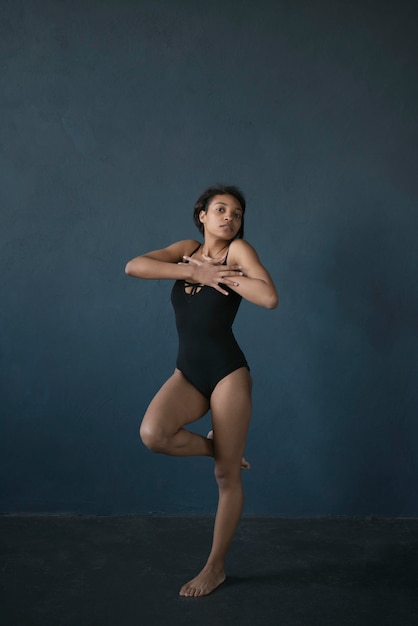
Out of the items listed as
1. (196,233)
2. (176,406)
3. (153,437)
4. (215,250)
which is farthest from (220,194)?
(153,437)

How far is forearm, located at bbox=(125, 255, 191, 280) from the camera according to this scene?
2.71 m

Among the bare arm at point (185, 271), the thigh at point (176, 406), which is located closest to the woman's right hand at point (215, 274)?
the bare arm at point (185, 271)

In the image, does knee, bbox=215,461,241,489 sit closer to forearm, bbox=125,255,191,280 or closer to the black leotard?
the black leotard

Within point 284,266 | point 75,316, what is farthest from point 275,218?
point 75,316

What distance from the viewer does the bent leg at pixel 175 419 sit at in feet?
8.57

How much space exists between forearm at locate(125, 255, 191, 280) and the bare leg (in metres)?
0.49

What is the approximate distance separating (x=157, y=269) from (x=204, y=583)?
1.37 metres

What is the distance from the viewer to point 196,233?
348 cm

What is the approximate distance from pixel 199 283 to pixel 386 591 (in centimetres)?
155

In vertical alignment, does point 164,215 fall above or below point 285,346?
above

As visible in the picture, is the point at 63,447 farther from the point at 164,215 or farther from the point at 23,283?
the point at 164,215

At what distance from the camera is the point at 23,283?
3.50 meters

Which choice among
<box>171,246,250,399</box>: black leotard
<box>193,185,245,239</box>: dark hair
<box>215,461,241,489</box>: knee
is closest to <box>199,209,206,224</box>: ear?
<box>193,185,245,239</box>: dark hair

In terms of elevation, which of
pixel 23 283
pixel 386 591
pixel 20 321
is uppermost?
pixel 23 283
